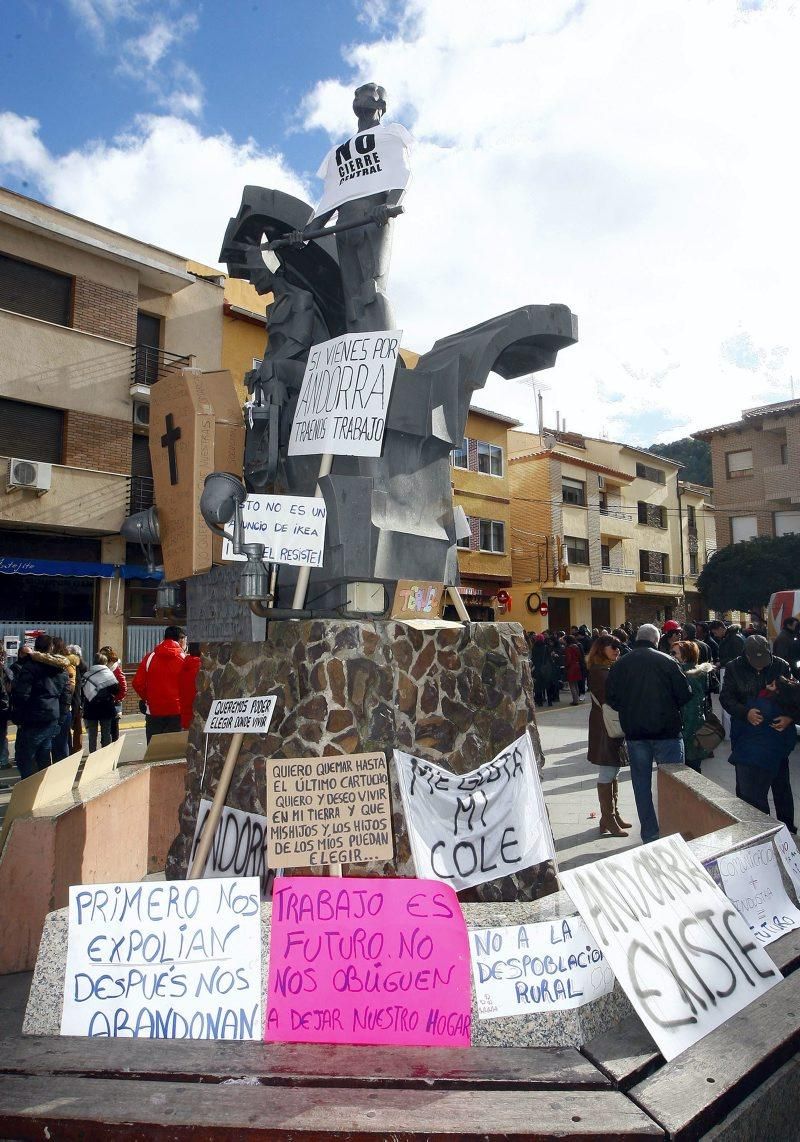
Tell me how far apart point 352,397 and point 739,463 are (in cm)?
3863

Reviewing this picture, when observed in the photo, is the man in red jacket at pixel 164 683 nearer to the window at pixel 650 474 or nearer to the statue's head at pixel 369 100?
the statue's head at pixel 369 100

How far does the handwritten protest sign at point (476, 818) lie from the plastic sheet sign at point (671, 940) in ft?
4.41

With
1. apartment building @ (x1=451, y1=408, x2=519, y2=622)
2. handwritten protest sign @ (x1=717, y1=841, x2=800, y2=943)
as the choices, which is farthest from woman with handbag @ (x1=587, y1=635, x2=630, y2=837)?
apartment building @ (x1=451, y1=408, x2=519, y2=622)

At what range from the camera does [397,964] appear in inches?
118

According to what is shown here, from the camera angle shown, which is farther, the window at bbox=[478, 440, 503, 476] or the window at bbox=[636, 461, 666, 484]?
the window at bbox=[636, 461, 666, 484]

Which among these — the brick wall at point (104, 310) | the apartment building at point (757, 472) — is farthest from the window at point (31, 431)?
the apartment building at point (757, 472)

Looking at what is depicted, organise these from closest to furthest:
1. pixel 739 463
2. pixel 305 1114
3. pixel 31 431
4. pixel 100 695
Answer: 1. pixel 305 1114
2. pixel 100 695
3. pixel 31 431
4. pixel 739 463

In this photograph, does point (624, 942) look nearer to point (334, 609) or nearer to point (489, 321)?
point (334, 609)

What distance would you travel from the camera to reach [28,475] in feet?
58.7

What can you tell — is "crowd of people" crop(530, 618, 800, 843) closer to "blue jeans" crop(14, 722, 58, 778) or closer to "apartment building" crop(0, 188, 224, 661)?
"blue jeans" crop(14, 722, 58, 778)

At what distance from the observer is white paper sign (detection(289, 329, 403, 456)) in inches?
208

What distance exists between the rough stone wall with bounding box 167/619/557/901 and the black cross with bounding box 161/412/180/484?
1229mm

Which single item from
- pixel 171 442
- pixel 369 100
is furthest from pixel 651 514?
pixel 171 442

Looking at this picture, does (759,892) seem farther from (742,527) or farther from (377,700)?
(742,527)
